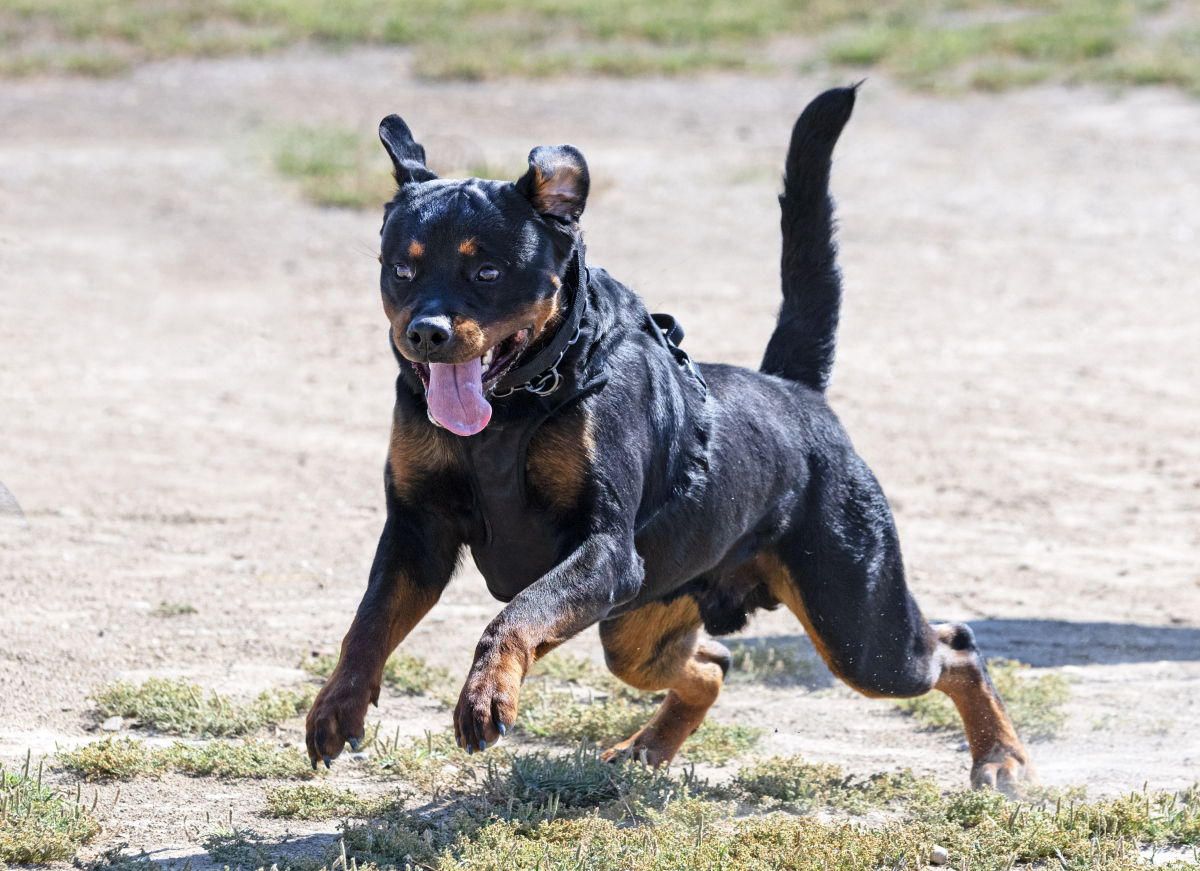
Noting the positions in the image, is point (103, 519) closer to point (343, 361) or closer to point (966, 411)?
point (343, 361)

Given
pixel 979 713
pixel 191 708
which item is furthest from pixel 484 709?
pixel 979 713

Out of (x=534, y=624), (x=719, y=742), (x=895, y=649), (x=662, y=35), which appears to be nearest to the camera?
(x=534, y=624)

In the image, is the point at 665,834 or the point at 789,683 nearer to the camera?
the point at 665,834

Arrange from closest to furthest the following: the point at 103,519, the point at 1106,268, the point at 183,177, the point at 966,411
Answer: the point at 103,519 < the point at 966,411 < the point at 1106,268 < the point at 183,177

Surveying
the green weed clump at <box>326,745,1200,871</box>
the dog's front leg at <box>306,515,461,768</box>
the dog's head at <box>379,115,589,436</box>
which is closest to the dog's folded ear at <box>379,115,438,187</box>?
the dog's head at <box>379,115,589,436</box>

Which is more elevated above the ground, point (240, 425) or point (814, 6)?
point (814, 6)

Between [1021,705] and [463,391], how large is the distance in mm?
2940

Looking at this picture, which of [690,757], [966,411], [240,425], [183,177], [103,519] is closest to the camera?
[690,757]

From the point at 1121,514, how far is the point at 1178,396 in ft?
6.08

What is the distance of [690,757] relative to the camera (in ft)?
15.8

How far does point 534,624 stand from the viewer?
3354 mm

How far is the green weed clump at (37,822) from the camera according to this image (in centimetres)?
353

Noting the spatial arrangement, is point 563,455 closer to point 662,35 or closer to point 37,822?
point 37,822

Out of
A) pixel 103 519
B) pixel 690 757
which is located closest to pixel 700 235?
pixel 103 519
